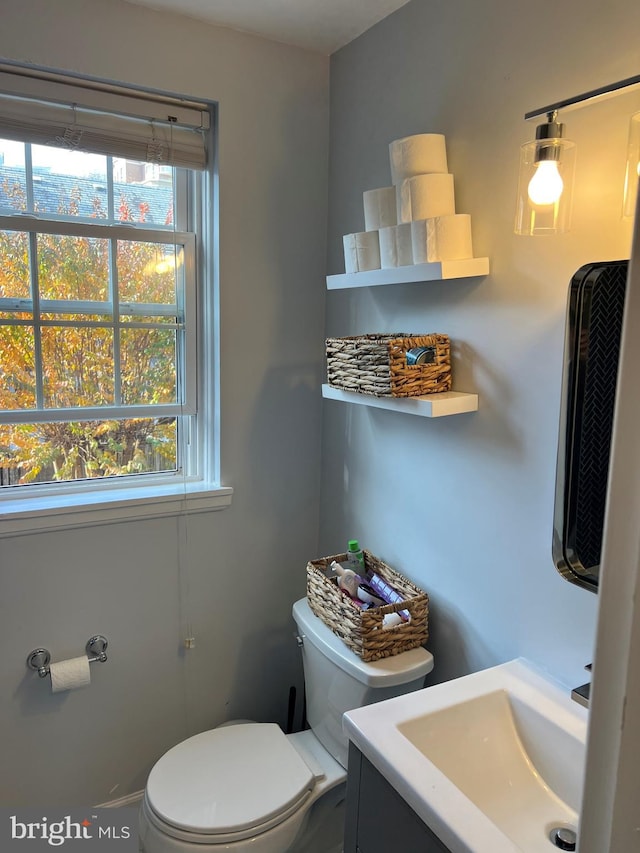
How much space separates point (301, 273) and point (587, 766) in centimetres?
170

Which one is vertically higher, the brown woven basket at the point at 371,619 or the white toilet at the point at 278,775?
the brown woven basket at the point at 371,619

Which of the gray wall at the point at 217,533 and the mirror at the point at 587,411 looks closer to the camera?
the mirror at the point at 587,411

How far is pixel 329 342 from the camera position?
1.67m

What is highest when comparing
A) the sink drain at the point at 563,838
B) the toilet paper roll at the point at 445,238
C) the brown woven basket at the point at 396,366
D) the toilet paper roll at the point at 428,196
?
the toilet paper roll at the point at 428,196

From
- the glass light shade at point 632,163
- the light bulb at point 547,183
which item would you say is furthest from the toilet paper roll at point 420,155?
the glass light shade at point 632,163

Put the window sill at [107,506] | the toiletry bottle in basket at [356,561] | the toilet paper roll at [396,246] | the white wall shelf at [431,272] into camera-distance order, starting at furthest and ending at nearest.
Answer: the toiletry bottle in basket at [356,561], the window sill at [107,506], the toilet paper roll at [396,246], the white wall shelf at [431,272]

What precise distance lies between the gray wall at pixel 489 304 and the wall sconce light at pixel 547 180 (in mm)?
40

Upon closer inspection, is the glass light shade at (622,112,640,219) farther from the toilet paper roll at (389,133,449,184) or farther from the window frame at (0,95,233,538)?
the window frame at (0,95,233,538)

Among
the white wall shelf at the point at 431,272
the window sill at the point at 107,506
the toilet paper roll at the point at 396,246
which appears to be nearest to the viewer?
the white wall shelf at the point at 431,272

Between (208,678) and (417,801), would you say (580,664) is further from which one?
(208,678)

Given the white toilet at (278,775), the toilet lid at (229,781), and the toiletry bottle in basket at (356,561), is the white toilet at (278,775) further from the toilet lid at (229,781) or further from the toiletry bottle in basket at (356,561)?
the toiletry bottle in basket at (356,561)

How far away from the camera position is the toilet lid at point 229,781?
142cm

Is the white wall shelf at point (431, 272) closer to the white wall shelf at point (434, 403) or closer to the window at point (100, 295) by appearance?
the white wall shelf at point (434, 403)

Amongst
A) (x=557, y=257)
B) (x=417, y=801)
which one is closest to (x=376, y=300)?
(x=557, y=257)
